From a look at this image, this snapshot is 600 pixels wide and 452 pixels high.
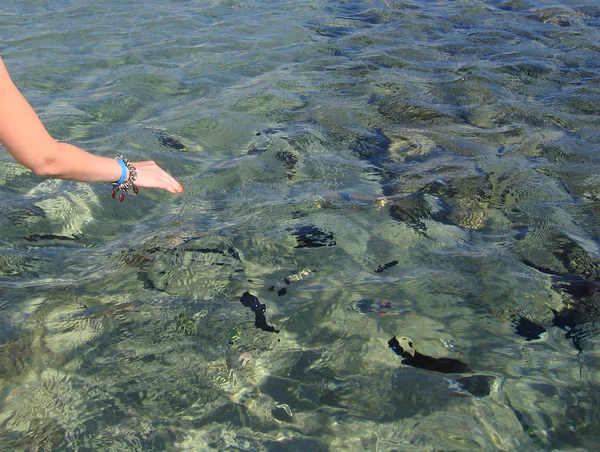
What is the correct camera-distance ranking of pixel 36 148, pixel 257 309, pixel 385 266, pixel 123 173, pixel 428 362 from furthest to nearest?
pixel 385 266
pixel 257 309
pixel 123 173
pixel 428 362
pixel 36 148

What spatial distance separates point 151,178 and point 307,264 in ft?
3.90

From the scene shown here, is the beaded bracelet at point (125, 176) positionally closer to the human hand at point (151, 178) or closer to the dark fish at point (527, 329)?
the human hand at point (151, 178)

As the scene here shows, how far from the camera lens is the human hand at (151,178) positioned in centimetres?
332

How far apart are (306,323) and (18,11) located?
422 inches

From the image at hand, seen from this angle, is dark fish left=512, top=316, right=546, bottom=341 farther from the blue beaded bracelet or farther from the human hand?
the blue beaded bracelet

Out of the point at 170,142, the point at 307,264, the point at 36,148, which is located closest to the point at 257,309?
the point at 307,264

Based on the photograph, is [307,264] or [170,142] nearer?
[307,264]

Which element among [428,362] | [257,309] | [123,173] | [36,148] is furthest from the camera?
[257,309]

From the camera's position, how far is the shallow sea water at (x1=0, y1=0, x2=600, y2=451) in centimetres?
266

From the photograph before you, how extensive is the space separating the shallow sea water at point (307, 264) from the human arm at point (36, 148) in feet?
2.79

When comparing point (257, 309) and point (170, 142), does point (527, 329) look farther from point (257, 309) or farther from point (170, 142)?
point (170, 142)

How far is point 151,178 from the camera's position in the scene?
340cm

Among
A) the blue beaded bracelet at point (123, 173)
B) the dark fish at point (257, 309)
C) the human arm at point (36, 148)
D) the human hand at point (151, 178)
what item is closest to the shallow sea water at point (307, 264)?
the dark fish at point (257, 309)

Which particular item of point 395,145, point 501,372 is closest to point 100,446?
point 501,372
